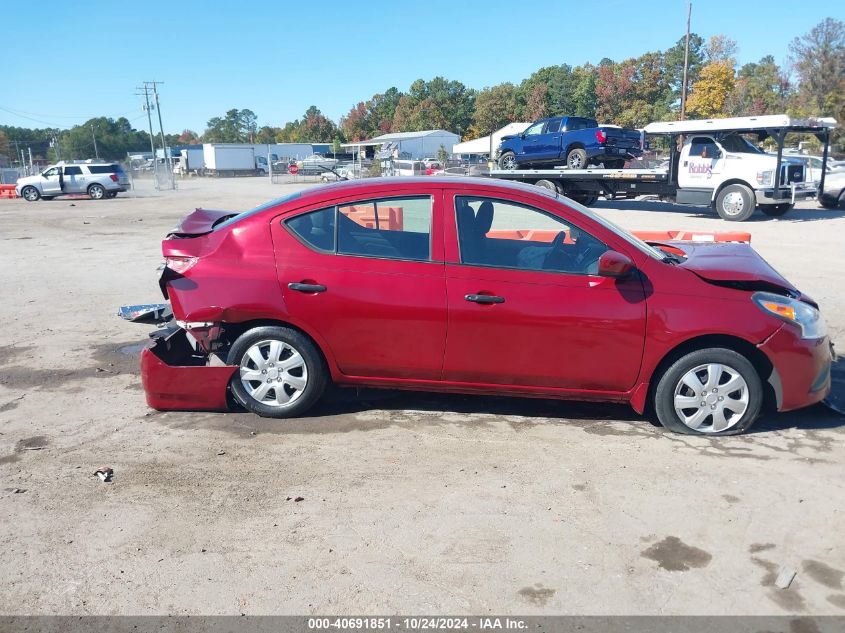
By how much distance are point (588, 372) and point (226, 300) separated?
2520 mm

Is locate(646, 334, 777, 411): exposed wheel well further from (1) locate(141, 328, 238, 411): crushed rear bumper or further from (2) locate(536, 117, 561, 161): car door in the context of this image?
(2) locate(536, 117, 561, 161): car door

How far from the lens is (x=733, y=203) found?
1803cm

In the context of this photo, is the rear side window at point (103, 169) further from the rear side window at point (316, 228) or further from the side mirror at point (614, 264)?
the side mirror at point (614, 264)

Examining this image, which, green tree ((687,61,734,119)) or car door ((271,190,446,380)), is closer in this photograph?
car door ((271,190,446,380))

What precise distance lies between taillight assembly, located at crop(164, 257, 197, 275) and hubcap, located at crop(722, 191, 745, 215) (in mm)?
16681

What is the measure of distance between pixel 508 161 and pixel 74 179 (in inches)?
841

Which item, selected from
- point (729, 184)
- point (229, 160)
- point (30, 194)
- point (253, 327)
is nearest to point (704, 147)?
point (729, 184)

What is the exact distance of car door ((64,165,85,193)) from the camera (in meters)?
32.0

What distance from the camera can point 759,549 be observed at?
332cm

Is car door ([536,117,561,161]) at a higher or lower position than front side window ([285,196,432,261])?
higher

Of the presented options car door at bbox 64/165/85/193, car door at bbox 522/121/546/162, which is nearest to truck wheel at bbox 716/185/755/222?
car door at bbox 522/121/546/162

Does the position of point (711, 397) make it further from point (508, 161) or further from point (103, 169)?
point (103, 169)

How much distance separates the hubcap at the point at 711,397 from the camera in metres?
4.45

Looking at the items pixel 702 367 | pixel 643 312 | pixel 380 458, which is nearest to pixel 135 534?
pixel 380 458
